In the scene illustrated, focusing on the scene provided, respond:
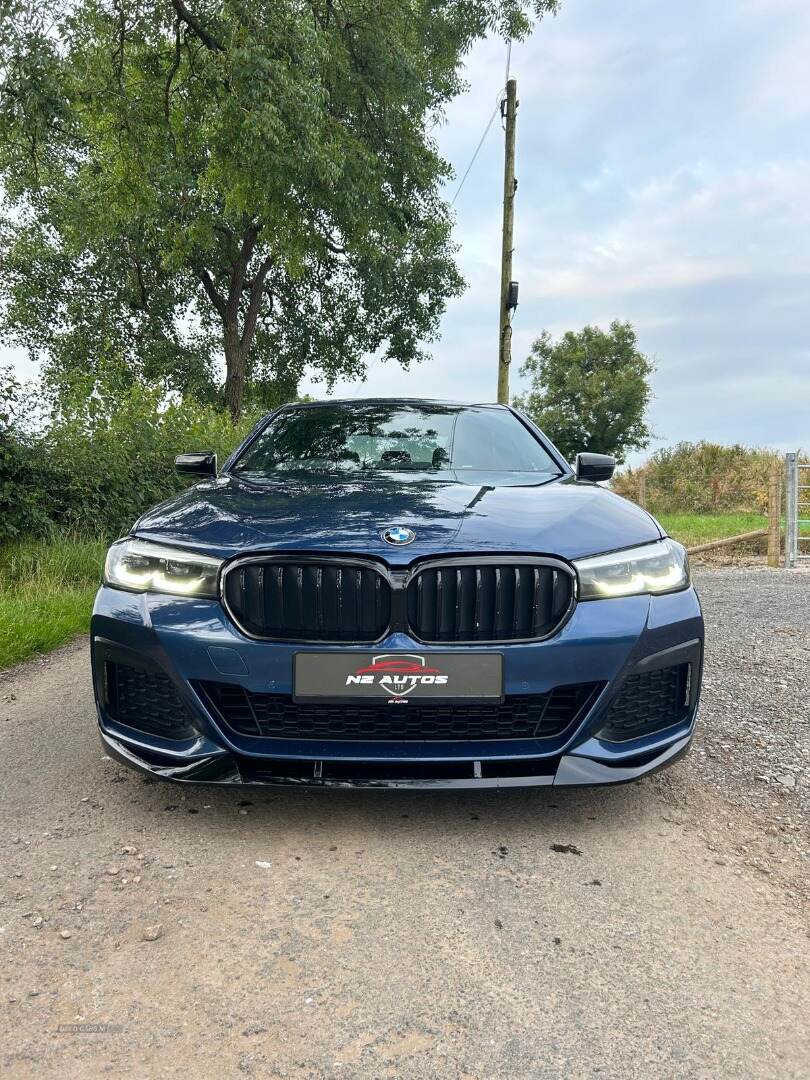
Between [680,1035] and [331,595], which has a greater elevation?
[331,595]

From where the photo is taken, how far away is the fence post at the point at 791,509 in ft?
42.3

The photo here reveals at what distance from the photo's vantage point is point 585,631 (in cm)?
237

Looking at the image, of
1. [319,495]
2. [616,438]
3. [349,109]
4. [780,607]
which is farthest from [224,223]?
[616,438]

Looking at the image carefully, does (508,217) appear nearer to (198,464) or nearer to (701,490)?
(701,490)

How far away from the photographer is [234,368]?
19859mm

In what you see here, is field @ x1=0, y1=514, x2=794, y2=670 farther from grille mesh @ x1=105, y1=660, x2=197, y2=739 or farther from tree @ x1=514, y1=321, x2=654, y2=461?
tree @ x1=514, y1=321, x2=654, y2=461

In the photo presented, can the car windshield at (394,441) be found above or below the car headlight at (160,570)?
above

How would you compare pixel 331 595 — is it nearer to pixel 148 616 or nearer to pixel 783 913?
pixel 148 616

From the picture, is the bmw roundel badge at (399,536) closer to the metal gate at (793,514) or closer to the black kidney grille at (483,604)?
the black kidney grille at (483,604)

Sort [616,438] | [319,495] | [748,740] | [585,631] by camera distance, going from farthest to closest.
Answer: [616,438] < [748,740] < [319,495] < [585,631]

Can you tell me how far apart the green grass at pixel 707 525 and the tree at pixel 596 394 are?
1098 inches

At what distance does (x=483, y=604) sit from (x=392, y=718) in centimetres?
44

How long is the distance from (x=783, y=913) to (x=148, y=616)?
79.5 inches

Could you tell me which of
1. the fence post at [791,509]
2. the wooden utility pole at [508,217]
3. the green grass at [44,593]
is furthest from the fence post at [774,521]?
the green grass at [44,593]
